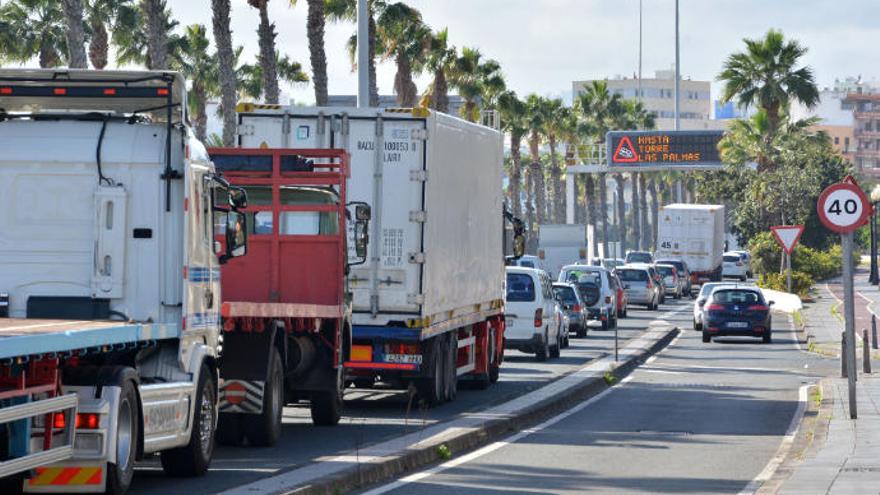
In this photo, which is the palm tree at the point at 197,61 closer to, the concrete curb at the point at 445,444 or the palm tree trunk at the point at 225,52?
the palm tree trunk at the point at 225,52

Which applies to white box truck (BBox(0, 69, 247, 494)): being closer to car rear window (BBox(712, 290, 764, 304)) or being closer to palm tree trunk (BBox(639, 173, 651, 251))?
car rear window (BBox(712, 290, 764, 304))

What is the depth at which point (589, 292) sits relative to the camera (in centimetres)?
5194

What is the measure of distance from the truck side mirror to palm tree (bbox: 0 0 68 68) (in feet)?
130

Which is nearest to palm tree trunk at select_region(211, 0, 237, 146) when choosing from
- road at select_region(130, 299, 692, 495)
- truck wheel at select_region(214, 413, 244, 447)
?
road at select_region(130, 299, 692, 495)

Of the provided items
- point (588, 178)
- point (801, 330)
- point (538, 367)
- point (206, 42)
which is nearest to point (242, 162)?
point (538, 367)

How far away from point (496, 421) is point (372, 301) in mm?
2651

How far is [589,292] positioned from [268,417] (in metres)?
34.3

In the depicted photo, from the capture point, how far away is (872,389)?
26.9 m

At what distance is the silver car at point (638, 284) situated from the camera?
66688mm

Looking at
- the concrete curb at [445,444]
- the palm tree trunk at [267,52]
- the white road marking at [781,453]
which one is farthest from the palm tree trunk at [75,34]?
the white road marking at [781,453]

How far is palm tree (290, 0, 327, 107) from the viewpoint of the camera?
41594mm

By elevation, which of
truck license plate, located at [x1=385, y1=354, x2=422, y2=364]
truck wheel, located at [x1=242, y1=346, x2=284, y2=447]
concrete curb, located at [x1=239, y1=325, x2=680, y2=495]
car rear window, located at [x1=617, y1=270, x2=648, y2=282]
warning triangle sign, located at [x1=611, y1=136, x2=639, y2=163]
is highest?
warning triangle sign, located at [x1=611, y1=136, x2=639, y2=163]

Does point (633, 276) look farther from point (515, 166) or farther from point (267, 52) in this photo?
point (515, 166)

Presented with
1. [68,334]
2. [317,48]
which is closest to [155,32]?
[317,48]
